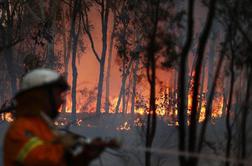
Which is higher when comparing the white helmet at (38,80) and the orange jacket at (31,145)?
the white helmet at (38,80)

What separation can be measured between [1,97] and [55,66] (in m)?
7.12

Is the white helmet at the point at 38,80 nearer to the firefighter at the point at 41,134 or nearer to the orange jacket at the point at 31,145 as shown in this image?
→ the firefighter at the point at 41,134

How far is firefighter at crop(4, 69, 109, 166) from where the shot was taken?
107 inches

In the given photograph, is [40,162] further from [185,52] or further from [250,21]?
[250,21]

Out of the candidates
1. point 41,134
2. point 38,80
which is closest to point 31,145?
point 41,134

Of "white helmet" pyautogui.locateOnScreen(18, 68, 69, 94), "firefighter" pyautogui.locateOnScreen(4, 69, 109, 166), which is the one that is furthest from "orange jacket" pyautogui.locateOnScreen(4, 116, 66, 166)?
"white helmet" pyautogui.locateOnScreen(18, 68, 69, 94)

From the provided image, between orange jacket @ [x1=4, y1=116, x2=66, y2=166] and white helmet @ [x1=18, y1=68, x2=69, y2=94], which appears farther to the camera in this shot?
white helmet @ [x1=18, y1=68, x2=69, y2=94]

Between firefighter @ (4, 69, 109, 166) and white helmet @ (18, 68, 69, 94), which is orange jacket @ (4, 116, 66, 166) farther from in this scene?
white helmet @ (18, 68, 69, 94)

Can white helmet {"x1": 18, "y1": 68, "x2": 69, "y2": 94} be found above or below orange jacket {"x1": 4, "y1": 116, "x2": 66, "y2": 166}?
above

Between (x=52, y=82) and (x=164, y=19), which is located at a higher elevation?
(x=164, y=19)

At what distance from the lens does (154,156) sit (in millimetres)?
18172

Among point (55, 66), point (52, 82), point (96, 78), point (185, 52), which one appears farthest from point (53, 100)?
point (96, 78)

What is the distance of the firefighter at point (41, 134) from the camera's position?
2.71 m

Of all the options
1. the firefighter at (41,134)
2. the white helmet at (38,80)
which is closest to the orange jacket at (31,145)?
the firefighter at (41,134)
